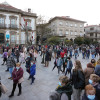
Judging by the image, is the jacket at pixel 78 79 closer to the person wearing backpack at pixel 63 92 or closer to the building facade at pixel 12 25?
the person wearing backpack at pixel 63 92

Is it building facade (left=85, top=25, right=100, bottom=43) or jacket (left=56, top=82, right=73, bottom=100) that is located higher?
building facade (left=85, top=25, right=100, bottom=43)

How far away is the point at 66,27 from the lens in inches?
1439

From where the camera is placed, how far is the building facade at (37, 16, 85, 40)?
35.2 m

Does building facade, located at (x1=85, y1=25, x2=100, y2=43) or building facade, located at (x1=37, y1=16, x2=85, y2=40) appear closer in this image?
building facade, located at (x1=37, y1=16, x2=85, y2=40)

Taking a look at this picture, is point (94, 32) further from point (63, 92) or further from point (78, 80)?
point (63, 92)

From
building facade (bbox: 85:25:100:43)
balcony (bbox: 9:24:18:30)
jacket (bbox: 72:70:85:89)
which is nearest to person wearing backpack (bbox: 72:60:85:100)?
jacket (bbox: 72:70:85:89)

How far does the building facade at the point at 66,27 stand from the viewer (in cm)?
3519

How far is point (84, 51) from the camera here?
43.5ft

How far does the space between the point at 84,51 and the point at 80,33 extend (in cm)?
2884

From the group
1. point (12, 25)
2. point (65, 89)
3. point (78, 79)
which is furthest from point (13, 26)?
point (65, 89)

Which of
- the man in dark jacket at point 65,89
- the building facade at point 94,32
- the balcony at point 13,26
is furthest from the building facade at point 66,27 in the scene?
the man in dark jacket at point 65,89

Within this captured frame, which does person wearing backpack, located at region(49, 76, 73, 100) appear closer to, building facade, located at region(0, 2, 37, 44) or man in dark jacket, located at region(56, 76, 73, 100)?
man in dark jacket, located at region(56, 76, 73, 100)

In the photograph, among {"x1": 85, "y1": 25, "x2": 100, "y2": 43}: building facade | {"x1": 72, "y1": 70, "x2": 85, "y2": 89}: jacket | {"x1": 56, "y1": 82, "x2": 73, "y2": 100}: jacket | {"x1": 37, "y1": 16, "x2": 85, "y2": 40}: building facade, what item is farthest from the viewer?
{"x1": 85, "y1": 25, "x2": 100, "y2": 43}: building facade

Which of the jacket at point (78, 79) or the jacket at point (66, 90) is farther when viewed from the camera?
the jacket at point (78, 79)
